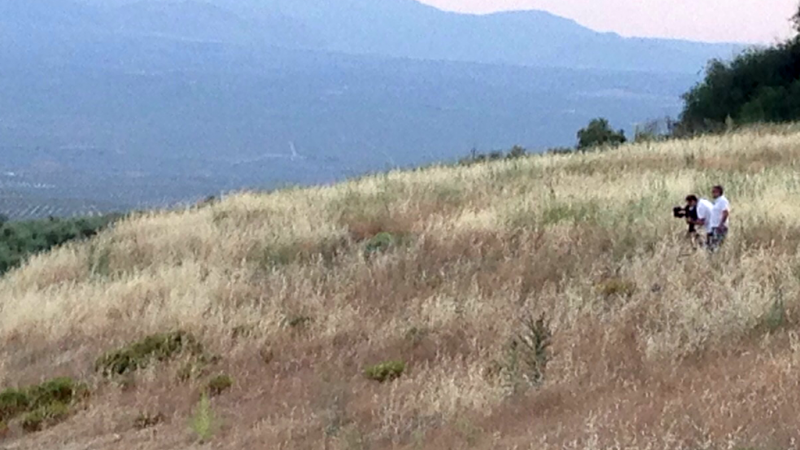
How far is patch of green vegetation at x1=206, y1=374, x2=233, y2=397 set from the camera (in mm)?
7949

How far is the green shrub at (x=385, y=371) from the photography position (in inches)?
306

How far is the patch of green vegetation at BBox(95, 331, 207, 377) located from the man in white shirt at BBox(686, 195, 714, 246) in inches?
178

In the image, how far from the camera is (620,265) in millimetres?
9914

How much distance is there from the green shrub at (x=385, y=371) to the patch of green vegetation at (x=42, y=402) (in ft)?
6.95

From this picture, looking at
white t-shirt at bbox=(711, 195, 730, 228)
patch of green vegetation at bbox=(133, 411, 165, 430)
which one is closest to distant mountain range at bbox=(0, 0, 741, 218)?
white t-shirt at bbox=(711, 195, 730, 228)

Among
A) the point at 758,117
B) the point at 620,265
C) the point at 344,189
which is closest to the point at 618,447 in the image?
the point at 620,265

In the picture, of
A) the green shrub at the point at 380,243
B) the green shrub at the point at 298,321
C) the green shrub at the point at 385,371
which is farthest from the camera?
the green shrub at the point at 380,243

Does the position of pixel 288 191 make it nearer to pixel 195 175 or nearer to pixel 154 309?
pixel 154 309

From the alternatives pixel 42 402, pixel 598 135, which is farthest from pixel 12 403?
pixel 598 135

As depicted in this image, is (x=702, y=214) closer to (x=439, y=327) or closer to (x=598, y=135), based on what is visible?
(x=439, y=327)

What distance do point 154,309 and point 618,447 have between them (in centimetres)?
604

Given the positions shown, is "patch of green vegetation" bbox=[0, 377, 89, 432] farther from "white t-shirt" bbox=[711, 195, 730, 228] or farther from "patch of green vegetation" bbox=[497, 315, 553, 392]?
"white t-shirt" bbox=[711, 195, 730, 228]

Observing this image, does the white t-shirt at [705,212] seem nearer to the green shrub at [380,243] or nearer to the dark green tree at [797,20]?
the green shrub at [380,243]

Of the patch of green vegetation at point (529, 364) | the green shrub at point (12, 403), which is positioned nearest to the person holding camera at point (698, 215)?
the patch of green vegetation at point (529, 364)
